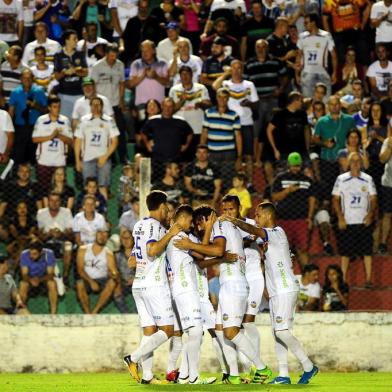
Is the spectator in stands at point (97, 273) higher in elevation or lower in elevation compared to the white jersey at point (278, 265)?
lower

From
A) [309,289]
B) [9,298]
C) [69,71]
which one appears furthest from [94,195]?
[69,71]

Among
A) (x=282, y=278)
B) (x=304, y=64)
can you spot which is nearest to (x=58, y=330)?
(x=282, y=278)

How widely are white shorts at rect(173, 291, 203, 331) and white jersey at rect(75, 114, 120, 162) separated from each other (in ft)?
19.3

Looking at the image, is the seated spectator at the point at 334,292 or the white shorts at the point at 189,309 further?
the seated spectator at the point at 334,292

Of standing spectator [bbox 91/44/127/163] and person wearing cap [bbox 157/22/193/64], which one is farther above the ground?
A: person wearing cap [bbox 157/22/193/64]

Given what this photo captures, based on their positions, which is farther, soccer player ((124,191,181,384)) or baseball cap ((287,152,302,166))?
baseball cap ((287,152,302,166))

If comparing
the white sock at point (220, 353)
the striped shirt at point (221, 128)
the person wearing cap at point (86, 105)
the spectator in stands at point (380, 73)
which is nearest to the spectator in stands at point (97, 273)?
the white sock at point (220, 353)

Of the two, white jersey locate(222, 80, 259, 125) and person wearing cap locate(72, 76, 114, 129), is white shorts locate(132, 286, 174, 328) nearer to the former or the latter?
person wearing cap locate(72, 76, 114, 129)

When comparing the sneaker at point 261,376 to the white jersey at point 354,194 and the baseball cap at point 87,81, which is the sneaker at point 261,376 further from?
the baseball cap at point 87,81

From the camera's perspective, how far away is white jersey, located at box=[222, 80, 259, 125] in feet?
69.8

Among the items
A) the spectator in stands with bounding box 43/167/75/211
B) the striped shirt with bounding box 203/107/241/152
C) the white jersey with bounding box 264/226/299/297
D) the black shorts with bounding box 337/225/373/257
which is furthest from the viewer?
the striped shirt with bounding box 203/107/241/152

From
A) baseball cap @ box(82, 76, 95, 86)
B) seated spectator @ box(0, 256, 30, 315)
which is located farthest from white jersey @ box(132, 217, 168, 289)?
baseball cap @ box(82, 76, 95, 86)

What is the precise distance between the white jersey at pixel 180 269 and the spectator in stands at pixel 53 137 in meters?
5.53

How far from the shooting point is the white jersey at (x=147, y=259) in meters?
14.5
